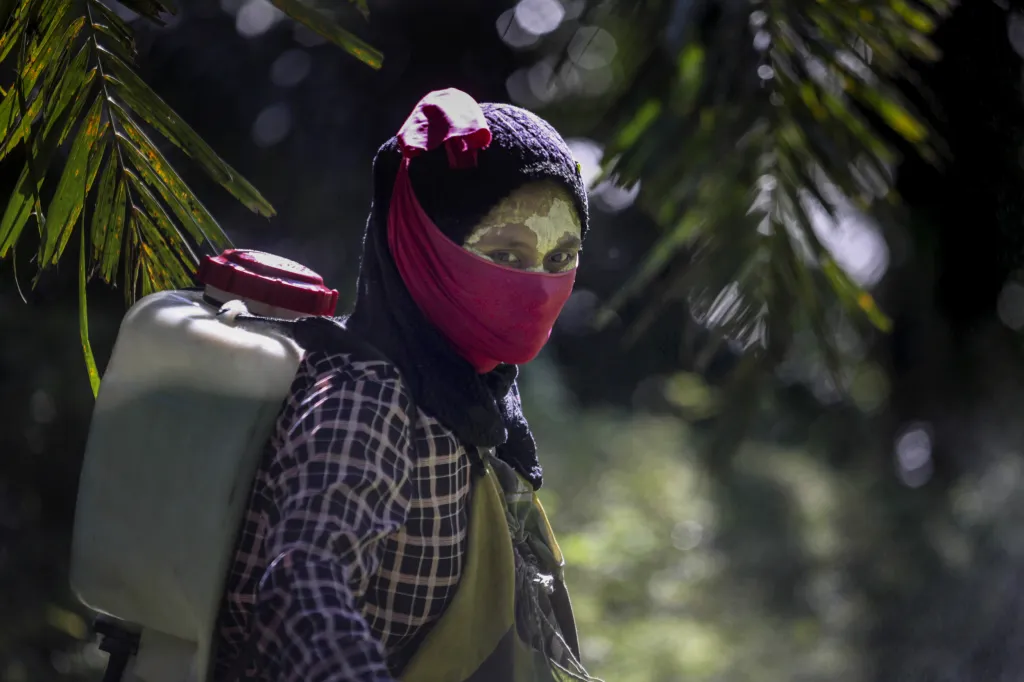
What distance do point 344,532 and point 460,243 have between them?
0.35 meters

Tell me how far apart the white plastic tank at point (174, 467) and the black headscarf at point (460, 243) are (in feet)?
0.39

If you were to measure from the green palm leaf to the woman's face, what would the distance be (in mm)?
224

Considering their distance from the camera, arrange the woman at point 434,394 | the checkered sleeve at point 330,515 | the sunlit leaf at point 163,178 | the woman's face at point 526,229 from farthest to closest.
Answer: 1. the sunlit leaf at point 163,178
2. the woman's face at point 526,229
3. the woman at point 434,394
4. the checkered sleeve at point 330,515

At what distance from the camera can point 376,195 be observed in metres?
1.37

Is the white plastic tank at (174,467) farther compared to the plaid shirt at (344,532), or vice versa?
the white plastic tank at (174,467)

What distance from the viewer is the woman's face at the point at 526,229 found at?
1277 millimetres

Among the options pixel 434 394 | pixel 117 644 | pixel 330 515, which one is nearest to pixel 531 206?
pixel 434 394

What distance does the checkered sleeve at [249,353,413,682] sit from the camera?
1.06 metres

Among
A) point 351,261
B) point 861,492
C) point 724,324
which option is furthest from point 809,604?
point 724,324

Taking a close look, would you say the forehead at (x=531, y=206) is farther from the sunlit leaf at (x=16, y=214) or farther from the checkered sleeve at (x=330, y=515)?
the sunlit leaf at (x=16, y=214)

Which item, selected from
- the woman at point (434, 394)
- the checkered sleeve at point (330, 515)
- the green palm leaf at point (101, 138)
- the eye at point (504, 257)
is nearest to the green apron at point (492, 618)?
the woman at point (434, 394)

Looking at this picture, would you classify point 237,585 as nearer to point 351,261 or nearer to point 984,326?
point 351,261

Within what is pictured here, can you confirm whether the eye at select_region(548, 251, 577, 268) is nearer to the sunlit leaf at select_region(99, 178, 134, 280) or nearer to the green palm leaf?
the green palm leaf

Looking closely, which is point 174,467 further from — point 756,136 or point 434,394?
point 756,136
